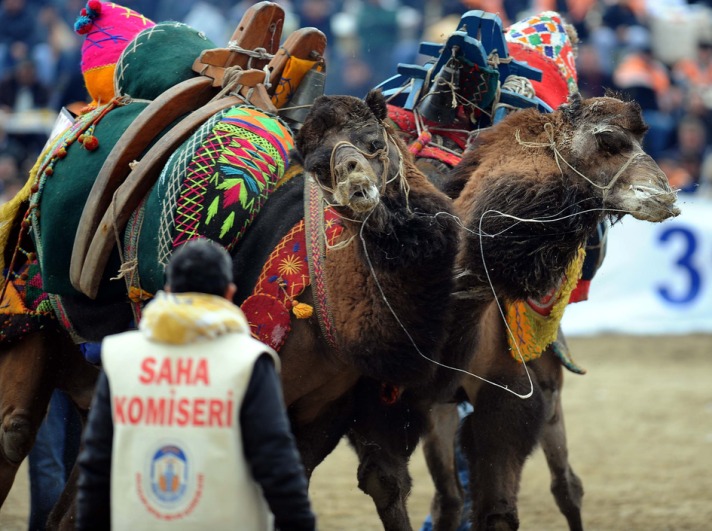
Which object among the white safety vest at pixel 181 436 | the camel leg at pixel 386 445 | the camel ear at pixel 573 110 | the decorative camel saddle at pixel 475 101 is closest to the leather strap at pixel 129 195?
the decorative camel saddle at pixel 475 101

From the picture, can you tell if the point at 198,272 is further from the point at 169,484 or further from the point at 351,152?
the point at 351,152

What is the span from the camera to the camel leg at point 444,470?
654 cm

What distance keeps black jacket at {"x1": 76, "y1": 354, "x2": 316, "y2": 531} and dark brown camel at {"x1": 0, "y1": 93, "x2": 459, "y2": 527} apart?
1.06 meters

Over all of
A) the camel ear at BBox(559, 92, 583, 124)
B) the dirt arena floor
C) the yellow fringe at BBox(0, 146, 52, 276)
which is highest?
the camel ear at BBox(559, 92, 583, 124)

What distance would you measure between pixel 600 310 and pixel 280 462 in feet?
30.5

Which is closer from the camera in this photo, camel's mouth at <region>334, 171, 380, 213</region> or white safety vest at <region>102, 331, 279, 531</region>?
white safety vest at <region>102, 331, 279, 531</region>

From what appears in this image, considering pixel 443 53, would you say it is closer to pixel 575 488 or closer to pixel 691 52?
pixel 575 488

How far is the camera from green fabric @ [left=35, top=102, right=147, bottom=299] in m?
5.28

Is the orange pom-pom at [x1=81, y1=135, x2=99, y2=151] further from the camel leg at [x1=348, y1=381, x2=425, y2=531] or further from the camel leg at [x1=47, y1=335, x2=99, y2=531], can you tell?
the camel leg at [x1=348, y1=381, x2=425, y2=531]

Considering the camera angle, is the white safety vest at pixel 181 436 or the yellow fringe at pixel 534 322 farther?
the yellow fringe at pixel 534 322

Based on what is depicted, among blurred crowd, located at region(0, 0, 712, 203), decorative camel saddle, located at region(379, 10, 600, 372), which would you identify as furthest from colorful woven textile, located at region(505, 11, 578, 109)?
blurred crowd, located at region(0, 0, 712, 203)

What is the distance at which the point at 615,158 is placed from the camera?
15.0 ft

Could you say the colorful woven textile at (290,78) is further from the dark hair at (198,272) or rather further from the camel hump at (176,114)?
the dark hair at (198,272)

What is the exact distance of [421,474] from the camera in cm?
845
